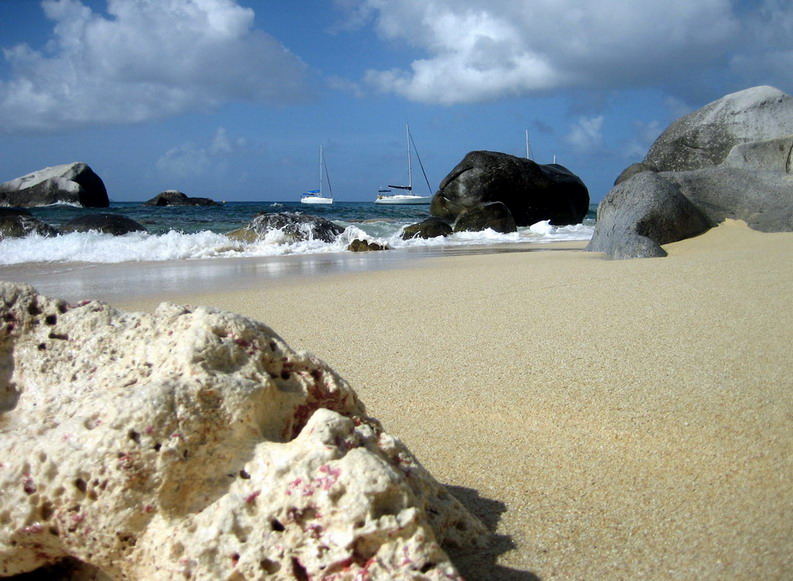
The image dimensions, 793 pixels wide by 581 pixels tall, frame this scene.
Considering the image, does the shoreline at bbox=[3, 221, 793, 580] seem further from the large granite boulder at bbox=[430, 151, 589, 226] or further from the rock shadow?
the large granite boulder at bbox=[430, 151, 589, 226]

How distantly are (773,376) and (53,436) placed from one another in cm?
256

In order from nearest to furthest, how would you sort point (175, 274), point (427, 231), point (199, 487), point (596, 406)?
point (199, 487), point (596, 406), point (175, 274), point (427, 231)

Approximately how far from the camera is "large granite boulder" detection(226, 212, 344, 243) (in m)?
13.5

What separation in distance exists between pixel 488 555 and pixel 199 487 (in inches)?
27.5

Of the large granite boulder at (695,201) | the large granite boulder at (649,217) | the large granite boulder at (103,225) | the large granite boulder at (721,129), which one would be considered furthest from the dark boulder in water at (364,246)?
the large granite boulder at (721,129)

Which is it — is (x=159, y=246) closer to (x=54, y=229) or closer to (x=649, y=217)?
(x=54, y=229)

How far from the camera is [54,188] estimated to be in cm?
3466

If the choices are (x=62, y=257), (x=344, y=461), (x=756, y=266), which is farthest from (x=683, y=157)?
(x=344, y=461)

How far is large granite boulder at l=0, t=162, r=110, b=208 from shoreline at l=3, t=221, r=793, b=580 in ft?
109

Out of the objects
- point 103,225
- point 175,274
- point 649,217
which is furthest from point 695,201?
point 103,225

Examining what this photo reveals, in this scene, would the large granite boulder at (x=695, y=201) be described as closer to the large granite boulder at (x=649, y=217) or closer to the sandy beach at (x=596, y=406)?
the large granite boulder at (x=649, y=217)

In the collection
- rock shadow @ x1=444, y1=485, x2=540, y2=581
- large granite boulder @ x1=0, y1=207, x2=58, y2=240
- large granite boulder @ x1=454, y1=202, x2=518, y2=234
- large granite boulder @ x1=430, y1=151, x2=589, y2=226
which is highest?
large granite boulder @ x1=430, y1=151, x2=589, y2=226

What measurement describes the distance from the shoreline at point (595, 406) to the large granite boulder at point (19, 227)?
10.2m

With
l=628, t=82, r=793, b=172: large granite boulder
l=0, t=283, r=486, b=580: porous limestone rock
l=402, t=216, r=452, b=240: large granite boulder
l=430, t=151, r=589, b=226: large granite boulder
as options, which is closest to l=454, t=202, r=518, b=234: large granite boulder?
l=402, t=216, r=452, b=240: large granite boulder
